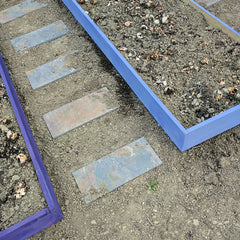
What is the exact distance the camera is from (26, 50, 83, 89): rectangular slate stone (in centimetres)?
384

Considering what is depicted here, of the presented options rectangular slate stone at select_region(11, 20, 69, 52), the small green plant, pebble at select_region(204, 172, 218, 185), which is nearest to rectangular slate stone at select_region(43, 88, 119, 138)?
the small green plant

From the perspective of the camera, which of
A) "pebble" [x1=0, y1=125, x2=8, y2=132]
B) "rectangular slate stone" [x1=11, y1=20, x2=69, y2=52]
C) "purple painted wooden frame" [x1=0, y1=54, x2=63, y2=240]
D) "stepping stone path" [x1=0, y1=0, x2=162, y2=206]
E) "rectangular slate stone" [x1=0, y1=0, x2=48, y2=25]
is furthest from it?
"rectangular slate stone" [x1=0, y1=0, x2=48, y2=25]

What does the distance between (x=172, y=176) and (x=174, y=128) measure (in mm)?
495

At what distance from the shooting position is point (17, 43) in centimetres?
450

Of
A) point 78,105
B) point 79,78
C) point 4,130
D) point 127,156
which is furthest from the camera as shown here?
point 79,78

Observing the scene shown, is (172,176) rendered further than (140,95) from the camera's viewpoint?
No

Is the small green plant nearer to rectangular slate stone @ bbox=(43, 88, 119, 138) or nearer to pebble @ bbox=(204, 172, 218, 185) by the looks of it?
pebble @ bbox=(204, 172, 218, 185)

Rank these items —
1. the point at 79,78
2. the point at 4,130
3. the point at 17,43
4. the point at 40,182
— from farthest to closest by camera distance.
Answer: the point at 17,43 → the point at 79,78 → the point at 4,130 → the point at 40,182

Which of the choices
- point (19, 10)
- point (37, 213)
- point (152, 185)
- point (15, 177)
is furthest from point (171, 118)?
point (19, 10)

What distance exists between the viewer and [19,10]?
5.15m

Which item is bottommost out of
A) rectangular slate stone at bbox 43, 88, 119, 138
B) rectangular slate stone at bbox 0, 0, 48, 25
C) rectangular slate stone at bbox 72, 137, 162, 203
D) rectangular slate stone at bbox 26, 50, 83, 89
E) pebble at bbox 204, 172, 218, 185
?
pebble at bbox 204, 172, 218, 185

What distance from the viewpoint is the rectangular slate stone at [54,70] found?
12.6ft

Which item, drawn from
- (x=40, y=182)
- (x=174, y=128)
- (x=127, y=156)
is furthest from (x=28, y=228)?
(x=174, y=128)

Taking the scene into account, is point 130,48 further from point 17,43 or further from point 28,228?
point 28,228
